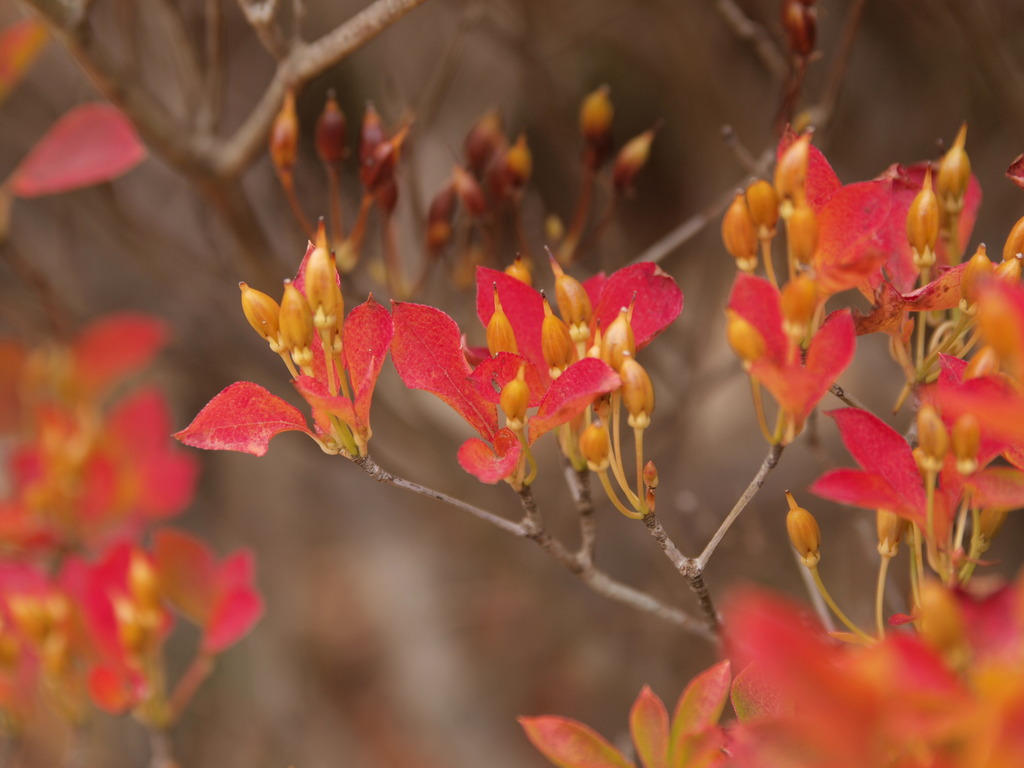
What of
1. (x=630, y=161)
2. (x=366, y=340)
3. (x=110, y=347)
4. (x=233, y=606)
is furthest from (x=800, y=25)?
(x=110, y=347)

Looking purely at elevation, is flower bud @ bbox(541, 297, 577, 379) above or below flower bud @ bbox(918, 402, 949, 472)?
above

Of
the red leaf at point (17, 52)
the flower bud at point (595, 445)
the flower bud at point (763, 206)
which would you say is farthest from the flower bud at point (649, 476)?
the red leaf at point (17, 52)

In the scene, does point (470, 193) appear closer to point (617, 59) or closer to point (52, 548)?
point (52, 548)

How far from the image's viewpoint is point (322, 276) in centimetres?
40

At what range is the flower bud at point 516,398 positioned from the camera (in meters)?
0.41

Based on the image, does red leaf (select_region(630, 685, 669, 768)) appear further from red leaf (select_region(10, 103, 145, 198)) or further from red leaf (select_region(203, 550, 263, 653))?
red leaf (select_region(10, 103, 145, 198))

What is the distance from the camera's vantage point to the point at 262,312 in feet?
1.38

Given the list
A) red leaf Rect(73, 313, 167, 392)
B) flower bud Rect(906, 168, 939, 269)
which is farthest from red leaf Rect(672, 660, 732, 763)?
red leaf Rect(73, 313, 167, 392)

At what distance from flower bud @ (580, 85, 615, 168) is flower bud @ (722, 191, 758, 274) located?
0.88 feet

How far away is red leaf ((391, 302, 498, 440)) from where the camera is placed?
0.44m

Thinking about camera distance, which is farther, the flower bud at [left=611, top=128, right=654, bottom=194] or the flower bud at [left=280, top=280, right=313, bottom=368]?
the flower bud at [left=611, top=128, right=654, bottom=194]

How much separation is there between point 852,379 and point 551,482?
46 centimetres

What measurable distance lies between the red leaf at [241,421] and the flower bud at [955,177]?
347 millimetres

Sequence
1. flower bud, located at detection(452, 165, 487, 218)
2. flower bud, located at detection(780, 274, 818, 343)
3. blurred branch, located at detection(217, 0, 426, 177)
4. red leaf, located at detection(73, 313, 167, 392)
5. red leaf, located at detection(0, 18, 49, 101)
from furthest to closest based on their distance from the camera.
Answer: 1. red leaf, located at detection(73, 313, 167, 392)
2. red leaf, located at detection(0, 18, 49, 101)
3. flower bud, located at detection(452, 165, 487, 218)
4. blurred branch, located at detection(217, 0, 426, 177)
5. flower bud, located at detection(780, 274, 818, 343)
